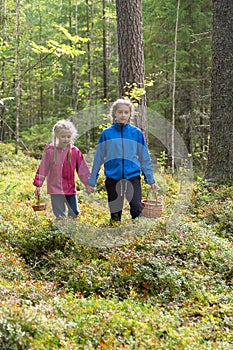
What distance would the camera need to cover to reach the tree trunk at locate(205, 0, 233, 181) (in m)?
9.55

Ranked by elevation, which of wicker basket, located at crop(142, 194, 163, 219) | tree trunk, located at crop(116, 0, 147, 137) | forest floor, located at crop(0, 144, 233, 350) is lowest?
forest floor, located at crop(0, 144, 233, 350)

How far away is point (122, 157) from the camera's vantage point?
6.78 meters

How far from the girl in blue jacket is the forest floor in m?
0.56

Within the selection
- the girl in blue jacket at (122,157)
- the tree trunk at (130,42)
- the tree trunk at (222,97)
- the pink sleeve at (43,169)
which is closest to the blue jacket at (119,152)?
the girl in blue jacket at (122,157)

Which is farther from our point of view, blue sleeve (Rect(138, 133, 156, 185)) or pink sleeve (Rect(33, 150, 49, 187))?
blue sleeve (Rect(138, 133, 156, 185))

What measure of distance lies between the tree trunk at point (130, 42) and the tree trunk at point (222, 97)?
5.94 feet

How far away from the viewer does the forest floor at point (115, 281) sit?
3723 millimetres

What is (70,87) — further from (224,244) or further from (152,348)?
(152,348)

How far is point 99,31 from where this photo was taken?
23.4m

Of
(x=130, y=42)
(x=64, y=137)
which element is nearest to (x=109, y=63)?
(x=130, y=42)

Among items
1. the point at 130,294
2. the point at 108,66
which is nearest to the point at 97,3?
the point at 108,66

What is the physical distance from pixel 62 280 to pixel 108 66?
19.7m

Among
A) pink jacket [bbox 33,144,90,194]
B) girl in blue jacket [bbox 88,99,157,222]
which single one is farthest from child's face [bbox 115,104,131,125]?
pink jacket [bbox 33,144,90,194]

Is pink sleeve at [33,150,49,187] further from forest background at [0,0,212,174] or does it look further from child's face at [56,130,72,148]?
forest background at [0,0,212,174]
